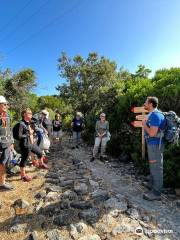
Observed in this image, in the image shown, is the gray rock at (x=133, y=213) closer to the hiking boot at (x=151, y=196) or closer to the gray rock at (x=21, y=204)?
the hiking boot at (x=151, y=196)

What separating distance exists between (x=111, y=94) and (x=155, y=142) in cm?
816

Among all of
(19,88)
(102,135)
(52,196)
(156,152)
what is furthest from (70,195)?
(19,88)

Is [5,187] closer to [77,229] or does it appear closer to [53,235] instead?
[53,235]

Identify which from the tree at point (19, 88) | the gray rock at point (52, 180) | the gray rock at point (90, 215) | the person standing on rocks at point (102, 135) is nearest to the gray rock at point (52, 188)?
the gray rock at point (52, 180)

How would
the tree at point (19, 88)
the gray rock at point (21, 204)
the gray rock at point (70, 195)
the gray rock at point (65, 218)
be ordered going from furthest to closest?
the tree at point (19, 88) < the gray rock at point (70, 195) < the gray rock at point (21, 204) < the gray rock at point (65, 218)

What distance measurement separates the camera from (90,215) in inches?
222

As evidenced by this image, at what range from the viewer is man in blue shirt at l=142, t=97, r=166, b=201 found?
626 cm

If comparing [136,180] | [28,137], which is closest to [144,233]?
[136,180]

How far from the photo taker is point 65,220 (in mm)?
5469

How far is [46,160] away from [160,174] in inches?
198

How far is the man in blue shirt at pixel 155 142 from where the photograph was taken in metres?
6.26

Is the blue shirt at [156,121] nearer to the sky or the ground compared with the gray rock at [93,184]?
nearer to the sky

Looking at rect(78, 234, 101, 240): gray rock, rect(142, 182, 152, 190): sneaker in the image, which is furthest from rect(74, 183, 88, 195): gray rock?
rect(78, 234, 101, 240): gray rock

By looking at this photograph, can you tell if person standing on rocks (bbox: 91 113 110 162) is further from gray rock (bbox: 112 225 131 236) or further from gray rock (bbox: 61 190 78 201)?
gray rock (bbox: 112 225 131 236)
